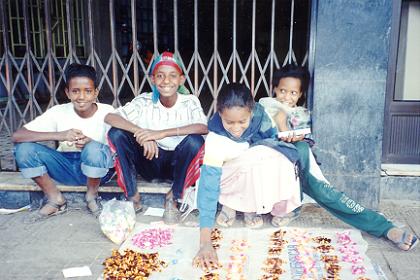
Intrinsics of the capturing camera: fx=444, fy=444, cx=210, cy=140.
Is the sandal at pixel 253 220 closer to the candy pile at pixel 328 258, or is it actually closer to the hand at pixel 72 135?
the candy pile at pixel 328 258

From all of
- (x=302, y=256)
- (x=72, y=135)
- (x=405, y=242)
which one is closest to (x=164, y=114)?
(x=72, y=135)

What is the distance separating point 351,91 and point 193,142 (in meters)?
1.36

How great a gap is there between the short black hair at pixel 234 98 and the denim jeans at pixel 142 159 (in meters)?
0.53

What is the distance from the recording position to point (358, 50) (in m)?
3.53

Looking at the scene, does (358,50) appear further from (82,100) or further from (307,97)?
(82,100)

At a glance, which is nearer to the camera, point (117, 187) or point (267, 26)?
point (117, 187)

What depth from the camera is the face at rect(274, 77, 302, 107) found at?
11.0 ft

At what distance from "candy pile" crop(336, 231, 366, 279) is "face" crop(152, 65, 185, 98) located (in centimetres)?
162

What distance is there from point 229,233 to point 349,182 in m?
1.23

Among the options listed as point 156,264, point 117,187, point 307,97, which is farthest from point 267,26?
point 156,264

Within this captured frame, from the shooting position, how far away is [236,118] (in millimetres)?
2812

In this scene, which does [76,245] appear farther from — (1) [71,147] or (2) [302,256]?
(2) [302,256]

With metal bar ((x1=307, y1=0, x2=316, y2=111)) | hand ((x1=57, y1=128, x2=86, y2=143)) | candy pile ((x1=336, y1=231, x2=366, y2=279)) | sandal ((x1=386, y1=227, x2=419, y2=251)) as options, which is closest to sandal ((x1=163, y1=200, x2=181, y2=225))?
hand ((x1=57, y1=128, x2=86, y2=143))

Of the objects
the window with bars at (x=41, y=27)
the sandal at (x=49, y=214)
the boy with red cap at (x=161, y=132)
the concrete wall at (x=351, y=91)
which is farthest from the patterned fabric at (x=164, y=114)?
the window with bars at (x=41, y=27)
